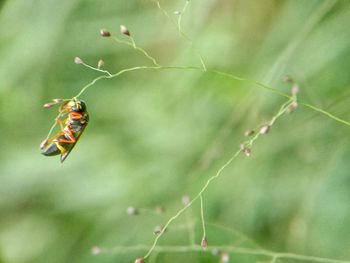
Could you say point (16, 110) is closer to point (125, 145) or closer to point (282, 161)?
point (125, 145)

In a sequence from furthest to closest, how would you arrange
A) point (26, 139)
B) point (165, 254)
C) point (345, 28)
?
point (26, 139) → point (165, 254) → point (345, 28)

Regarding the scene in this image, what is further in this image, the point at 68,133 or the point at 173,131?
the point at 173,131

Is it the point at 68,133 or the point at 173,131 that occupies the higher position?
the point at 173,131

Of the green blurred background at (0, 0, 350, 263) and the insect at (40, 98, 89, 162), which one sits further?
the green blurred background at (0, 0, 350, 263)

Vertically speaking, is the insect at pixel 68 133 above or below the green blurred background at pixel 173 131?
below

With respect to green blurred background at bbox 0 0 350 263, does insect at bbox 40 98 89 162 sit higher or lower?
lower

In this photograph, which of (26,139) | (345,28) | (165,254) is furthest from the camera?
(26,139)

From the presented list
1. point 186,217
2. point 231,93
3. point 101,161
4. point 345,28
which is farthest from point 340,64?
point 101,161

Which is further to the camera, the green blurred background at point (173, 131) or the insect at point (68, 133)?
the green blurred background at point (173, 131)
